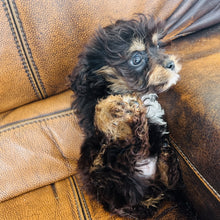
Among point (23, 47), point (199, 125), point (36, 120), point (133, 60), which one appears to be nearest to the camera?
point (199, 125)

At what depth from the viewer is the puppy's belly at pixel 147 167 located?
146cm

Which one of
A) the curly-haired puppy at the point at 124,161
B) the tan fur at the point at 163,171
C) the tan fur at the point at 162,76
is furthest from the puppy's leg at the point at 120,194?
the tan fur at the point at 162,76

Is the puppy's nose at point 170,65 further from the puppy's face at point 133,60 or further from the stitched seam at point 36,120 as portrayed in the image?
the stitched seam at point 36,120

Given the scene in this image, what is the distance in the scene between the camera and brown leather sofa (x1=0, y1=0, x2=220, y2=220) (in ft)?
4.09

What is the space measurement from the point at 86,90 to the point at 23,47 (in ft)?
1.59

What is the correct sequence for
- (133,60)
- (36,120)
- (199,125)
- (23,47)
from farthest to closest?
1. (36,120)
2. (23,47)
3. (133,60)
4. (199,125)

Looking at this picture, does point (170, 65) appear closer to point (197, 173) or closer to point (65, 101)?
point (197, 173)

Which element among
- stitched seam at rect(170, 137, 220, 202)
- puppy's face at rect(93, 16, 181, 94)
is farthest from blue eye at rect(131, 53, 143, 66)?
stitched seam at rect(170, 137, 220, 202)

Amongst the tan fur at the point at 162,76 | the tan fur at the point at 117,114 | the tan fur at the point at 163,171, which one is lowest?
the tan fur at the point at 163,171

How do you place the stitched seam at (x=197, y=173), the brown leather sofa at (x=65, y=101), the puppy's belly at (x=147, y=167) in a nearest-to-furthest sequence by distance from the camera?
1. the stitched seam at (x=197, y=173)
2. the brown leather sofa at (x=65, y=101)
3. the puppy's belly at (x=147, y=167)

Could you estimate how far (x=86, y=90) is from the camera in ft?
4.53

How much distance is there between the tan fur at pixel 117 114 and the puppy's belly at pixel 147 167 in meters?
0.24

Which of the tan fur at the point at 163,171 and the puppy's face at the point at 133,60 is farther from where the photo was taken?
the tan fur at the point at 163,171

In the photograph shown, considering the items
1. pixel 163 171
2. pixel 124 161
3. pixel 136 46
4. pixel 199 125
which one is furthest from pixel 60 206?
pixel 136 46
